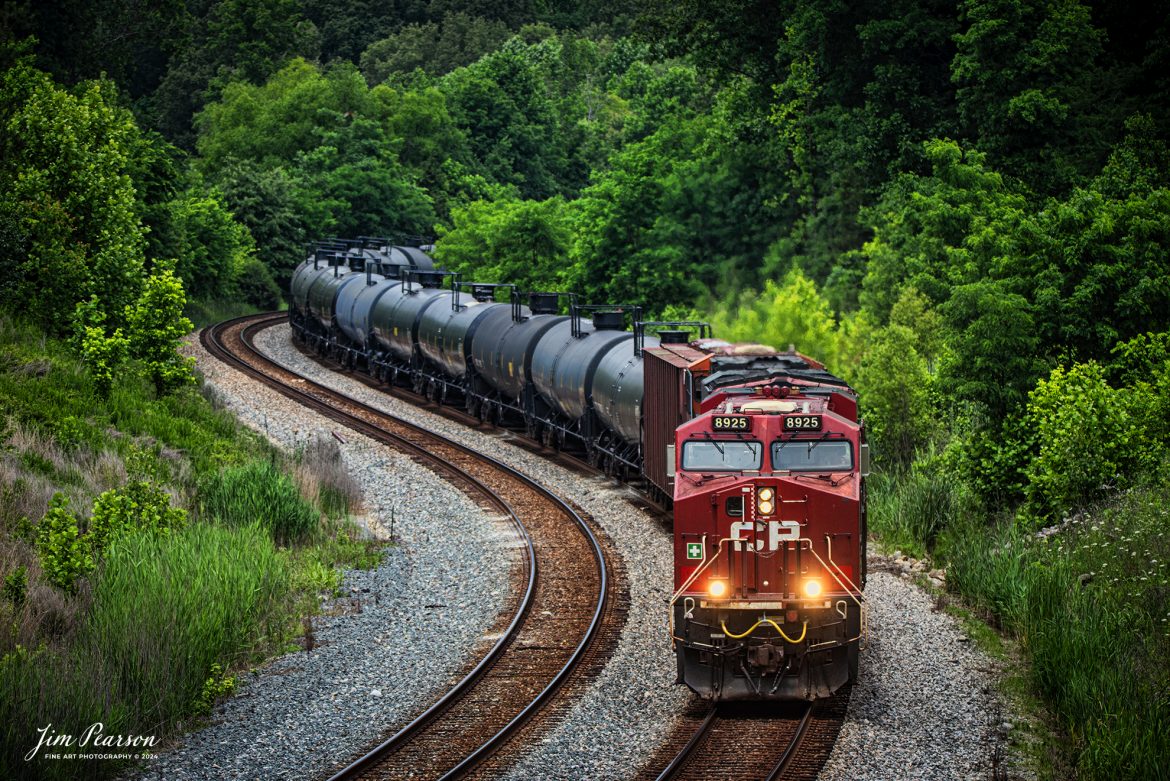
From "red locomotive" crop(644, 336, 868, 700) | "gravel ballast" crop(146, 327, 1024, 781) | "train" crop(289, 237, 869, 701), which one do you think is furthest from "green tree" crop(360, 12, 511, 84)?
"red locomotive" crop(644, 336, 868, 700)

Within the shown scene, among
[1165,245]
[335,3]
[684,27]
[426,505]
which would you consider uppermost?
[335,3]

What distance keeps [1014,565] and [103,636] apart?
44.5 ft

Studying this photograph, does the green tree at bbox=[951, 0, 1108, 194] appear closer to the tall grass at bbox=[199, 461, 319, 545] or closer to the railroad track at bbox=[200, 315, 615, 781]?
the railroad track at bbox=[200, 315, 615, 781]

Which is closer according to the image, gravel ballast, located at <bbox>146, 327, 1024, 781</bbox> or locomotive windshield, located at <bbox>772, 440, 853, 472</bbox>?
gravel ballast, located at <bbox>146, 327, 1024, 781</bbox>

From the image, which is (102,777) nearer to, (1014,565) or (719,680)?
(719,680)

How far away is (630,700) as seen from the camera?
16.6m

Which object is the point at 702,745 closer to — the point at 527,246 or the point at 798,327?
the point at 798,327

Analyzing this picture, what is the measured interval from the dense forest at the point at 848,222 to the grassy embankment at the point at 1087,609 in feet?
0.19

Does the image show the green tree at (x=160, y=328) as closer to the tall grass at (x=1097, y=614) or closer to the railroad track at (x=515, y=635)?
the railroad track at (x=515, y=635)

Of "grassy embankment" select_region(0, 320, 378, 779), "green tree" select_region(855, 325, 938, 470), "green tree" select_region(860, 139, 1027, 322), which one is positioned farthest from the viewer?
"green tree" select_region(855, 325, 938, 470)

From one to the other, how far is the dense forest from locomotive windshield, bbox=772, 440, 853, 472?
372 centimetres

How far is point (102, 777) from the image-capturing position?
13984mm

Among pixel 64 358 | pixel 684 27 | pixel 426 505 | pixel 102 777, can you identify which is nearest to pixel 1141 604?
pixel 102 777

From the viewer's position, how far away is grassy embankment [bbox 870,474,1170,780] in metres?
13.9
